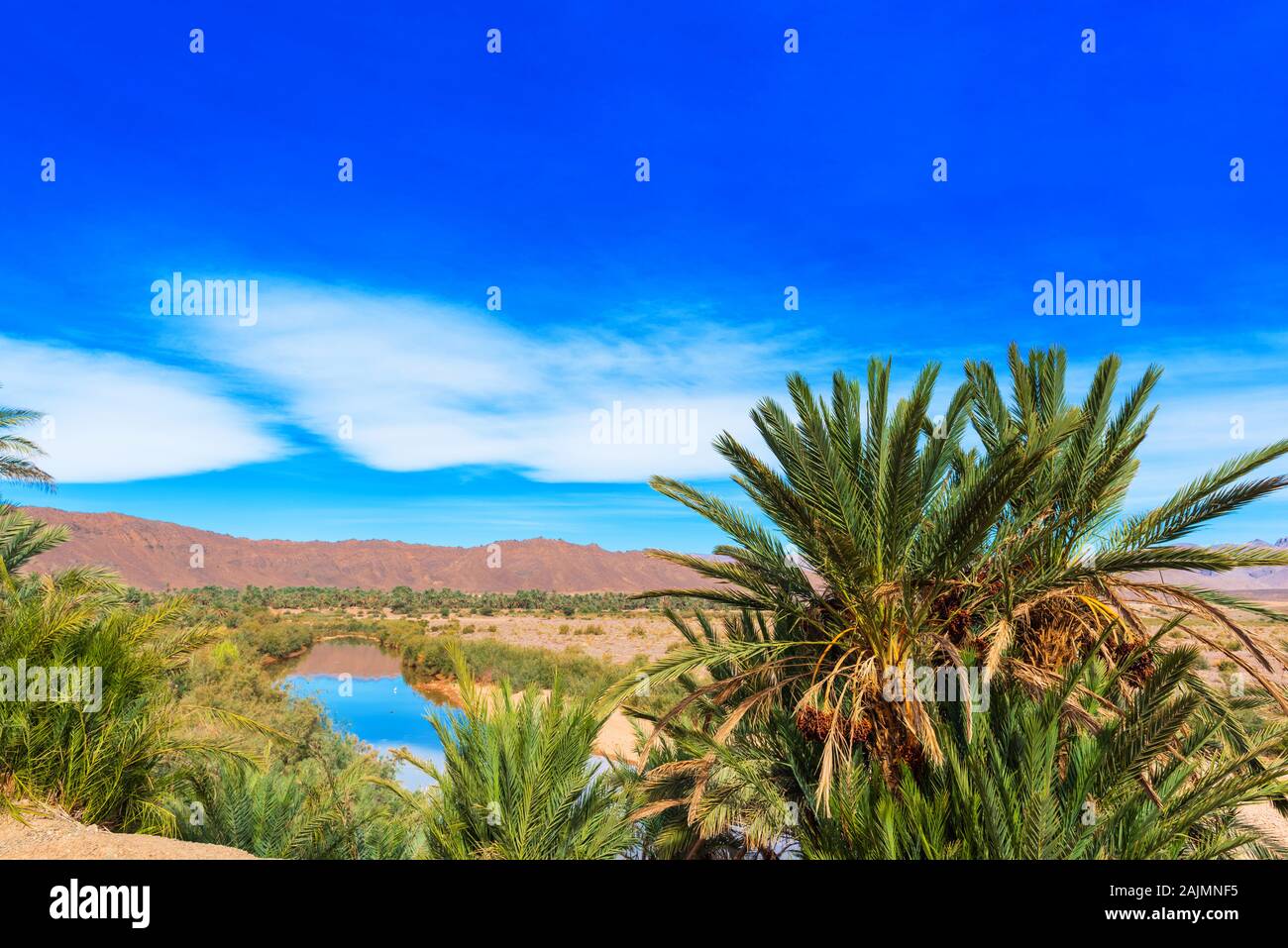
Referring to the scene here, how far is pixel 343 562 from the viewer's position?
454ft

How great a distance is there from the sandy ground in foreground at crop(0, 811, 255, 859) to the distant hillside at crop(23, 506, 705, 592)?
350 ft

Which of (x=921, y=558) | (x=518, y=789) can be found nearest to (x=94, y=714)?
(x=518, y=789)

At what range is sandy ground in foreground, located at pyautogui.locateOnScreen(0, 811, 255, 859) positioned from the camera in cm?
543

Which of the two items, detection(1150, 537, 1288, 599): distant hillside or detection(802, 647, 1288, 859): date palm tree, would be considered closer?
detection(802, 647, 1288, 859): date palm tree

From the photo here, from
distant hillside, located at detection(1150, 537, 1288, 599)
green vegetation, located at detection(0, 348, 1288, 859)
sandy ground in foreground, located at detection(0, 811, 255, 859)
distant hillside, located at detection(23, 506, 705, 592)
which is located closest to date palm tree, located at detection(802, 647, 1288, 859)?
green vegetation, located at detection(0, 348, 1288, 859)

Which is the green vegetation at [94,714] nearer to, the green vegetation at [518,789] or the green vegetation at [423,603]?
the green vegetation at [518,789]

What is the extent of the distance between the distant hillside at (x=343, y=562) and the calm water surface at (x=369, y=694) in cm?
6595

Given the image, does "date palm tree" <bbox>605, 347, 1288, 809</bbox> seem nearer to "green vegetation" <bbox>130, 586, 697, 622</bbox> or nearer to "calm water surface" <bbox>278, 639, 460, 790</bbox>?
"calm water surface" <bbox>278, 639, 460, 790</bbox>

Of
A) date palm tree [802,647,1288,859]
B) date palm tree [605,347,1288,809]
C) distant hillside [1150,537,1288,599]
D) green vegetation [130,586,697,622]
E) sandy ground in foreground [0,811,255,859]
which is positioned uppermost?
date palm tree [605,347,1288,809]

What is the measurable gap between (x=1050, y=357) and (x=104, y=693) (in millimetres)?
10060

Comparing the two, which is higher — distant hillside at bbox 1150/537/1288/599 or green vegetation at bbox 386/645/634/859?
green vegetation at bbox 386/645/634/859

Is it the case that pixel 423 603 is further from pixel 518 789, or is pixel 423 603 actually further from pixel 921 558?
pixel 921 558
